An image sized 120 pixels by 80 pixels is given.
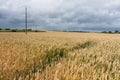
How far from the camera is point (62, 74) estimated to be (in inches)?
176

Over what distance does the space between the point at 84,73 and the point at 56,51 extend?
5.69 metres

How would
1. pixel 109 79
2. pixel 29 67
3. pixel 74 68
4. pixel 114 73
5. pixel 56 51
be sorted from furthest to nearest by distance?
pixel 56 51 → pixel 29 67 → pixel 114 73 → pixel 74 68 → pixel 109 79

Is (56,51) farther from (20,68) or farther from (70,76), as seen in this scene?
(70,76)

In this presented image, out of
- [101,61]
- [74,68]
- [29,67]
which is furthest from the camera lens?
[101,61]

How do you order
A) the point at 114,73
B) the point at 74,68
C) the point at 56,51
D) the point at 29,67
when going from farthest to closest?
the point at 56,51 → the point at 29,67 → the point at 114,73 → the point at 74,68

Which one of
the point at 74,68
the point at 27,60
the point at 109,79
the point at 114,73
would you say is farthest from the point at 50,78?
the point at 27,60

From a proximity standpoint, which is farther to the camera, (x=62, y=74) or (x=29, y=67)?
(x=29, y=67)

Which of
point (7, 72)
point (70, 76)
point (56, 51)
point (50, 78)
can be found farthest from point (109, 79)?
point (56, 51)

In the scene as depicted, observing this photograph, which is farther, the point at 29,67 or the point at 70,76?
the point at 29,67

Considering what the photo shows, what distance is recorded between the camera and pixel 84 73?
4.76 m

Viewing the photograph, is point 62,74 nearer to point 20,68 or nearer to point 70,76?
point 70,76

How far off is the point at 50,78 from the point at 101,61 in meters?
2.77

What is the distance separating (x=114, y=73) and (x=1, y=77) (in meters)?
2.51

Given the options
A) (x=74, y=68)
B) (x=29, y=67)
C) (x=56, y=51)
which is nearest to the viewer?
(x=74, y=68)
